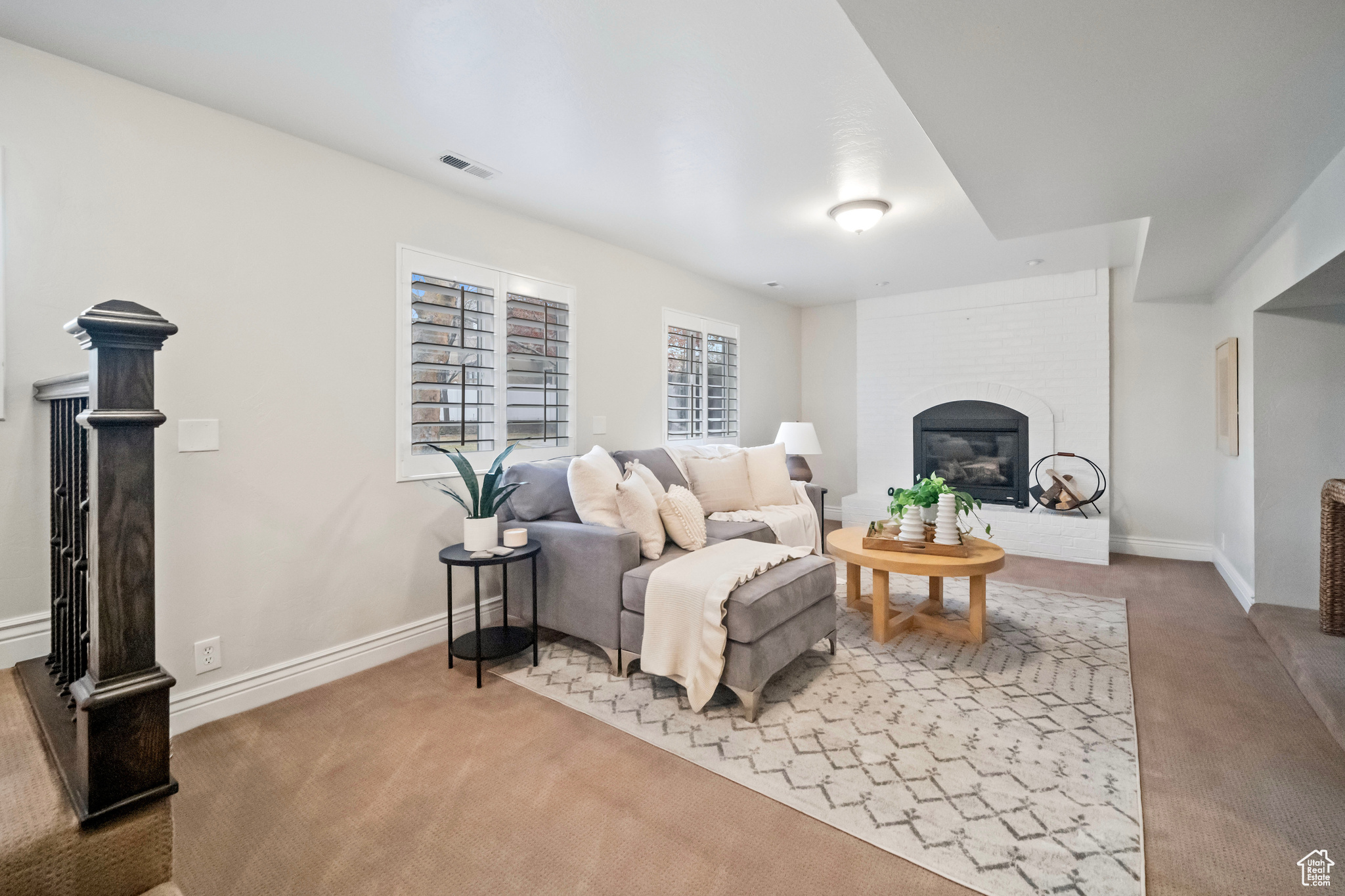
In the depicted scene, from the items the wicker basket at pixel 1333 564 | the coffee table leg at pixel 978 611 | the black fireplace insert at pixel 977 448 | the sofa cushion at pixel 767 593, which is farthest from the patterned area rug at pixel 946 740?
the black fireplace insert at pixel 977 448

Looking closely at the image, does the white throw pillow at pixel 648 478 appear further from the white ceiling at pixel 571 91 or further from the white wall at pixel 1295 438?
the white wall at pixel 1295 438

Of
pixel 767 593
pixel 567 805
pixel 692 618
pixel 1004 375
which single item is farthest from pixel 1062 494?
pixel 567 805

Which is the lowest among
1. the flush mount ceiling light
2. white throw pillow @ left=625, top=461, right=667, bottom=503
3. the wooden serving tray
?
the wooden serving tray

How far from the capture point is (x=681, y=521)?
3.01 metres

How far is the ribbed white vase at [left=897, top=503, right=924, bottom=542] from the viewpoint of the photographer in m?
3.07

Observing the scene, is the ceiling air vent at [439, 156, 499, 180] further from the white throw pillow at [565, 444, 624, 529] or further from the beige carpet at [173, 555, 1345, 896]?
the beige carpet at [173, 555, 1345, 896]

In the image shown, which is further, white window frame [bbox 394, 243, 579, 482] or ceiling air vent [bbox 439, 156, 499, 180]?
white window frame [bbox 394, 243, 579, 482]

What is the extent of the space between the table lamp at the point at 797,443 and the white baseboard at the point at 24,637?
4511 mm

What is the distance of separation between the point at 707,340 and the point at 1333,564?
3.98 m

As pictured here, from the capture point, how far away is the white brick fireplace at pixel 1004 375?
4.95 m

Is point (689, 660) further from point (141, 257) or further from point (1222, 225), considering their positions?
point (1222, 225)

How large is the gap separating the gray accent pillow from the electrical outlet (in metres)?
2.07

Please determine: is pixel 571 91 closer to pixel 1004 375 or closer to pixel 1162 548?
pixel 1004 375

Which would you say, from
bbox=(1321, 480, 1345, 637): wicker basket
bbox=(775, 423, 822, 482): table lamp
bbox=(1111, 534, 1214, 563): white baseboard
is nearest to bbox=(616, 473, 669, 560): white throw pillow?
bbox=(775, 423, 822, 482): table lamp
